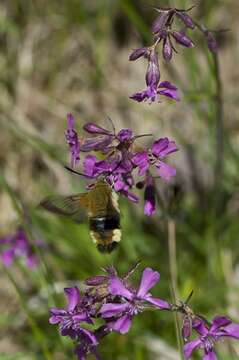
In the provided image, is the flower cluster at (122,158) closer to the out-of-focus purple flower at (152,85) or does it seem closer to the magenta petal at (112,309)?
the out-of-focus purple flower at (152,85)

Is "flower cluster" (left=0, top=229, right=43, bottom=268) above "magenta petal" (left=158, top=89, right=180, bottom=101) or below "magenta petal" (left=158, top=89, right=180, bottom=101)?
below

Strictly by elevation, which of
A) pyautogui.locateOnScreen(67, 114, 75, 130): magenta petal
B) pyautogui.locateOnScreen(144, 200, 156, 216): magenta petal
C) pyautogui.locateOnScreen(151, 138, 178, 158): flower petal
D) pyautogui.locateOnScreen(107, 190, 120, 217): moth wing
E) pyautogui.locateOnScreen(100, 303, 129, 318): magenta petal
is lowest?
pyautogui.locateOnScreen(100, 303, 129, 318): magenta petal

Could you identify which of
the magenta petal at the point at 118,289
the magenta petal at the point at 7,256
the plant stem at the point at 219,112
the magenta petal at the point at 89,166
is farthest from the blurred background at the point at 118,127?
the magenta petal at the point at 118,289

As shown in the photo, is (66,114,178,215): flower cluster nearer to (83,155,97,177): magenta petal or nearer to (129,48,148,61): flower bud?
(83,155,97,177): magenta petal

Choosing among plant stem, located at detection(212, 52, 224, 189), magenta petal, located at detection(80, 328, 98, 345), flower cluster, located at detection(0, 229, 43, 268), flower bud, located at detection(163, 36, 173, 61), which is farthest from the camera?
flower cluster, located at detection(0, 229, 43, 268)

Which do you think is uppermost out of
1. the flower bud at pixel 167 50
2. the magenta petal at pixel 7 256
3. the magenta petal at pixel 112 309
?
the flower bud at pixel 167 50

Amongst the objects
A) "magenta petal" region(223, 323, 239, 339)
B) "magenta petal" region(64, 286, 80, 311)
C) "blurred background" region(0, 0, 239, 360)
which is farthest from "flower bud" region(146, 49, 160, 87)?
"magenta petal" region(223, 323, 239, 339)

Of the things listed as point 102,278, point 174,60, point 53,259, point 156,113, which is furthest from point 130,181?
point 174,60
